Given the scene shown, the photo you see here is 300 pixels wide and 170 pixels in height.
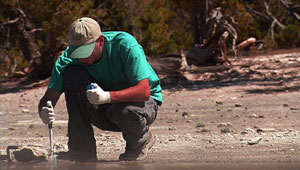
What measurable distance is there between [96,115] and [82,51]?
0.51 m

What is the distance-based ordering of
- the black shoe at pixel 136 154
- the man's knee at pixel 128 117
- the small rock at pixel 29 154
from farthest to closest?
1. the small rock at pixel 29 154
2. the black shoe at pixel 136 154
3. the man's knee at pixel 128 117

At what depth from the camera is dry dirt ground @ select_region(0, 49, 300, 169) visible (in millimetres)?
4336

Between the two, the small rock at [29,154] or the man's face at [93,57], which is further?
the small rock at [29,154]

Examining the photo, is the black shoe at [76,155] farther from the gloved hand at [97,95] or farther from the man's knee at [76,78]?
the gloved hand at [97,95]

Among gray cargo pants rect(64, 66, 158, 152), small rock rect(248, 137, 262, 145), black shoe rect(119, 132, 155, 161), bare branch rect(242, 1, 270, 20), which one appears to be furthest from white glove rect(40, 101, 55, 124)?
bare branch rect(242, 1, 270, 20)

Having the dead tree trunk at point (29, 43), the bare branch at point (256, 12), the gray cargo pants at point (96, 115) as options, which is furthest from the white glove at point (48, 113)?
the bare branch at point (256, 12)

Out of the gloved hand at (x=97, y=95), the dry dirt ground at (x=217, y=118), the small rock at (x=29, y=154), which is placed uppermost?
the gloved hand at (x=97, y=95)

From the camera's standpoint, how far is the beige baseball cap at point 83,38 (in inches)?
140

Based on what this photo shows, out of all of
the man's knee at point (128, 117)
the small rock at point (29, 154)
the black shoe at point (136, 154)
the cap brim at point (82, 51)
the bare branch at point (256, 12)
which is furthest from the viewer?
the bare branch at point (256, 12)

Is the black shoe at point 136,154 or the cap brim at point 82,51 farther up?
the cap brim at point 82,51

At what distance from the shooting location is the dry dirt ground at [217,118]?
4336mm

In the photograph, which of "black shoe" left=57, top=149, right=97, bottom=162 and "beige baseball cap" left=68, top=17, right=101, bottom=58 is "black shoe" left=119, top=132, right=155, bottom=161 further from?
"beige baseball cap" left=68, top=17, right=101, bottom=58

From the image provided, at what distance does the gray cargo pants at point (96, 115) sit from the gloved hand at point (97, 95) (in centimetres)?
22

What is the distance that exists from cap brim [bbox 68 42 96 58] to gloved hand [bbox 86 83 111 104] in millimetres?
197
